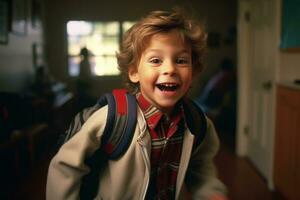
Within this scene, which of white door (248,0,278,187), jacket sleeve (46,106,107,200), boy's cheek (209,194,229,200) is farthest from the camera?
white door (248,0,278,187)

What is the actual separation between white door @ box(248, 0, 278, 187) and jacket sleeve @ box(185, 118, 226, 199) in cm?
153

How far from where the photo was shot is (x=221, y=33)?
4387mm

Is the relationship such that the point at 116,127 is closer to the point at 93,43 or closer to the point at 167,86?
the point at 167,86

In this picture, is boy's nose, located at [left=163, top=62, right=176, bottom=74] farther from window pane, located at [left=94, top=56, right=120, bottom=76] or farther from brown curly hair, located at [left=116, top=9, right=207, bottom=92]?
window pane, located at [left=94, top=56, right=120, bottom=76]

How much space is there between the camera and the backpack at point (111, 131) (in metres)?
0.58

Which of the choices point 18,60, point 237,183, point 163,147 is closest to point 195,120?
Result: point 163,147

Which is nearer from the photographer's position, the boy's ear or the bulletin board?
the boy's ear

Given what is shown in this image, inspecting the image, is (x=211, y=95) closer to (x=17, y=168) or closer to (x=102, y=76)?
(x=17, y=168)

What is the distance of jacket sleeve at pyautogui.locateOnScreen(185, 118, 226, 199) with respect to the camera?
0.69 metres

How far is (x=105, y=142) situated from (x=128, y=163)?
0.18 feet

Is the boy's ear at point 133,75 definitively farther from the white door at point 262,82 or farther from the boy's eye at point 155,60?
the white door at point 262,82

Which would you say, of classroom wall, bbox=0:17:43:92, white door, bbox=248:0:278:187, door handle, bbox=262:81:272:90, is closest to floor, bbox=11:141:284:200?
white door, bbox=248:0:278:187

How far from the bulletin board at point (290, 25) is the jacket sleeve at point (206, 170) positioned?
4.08 ft

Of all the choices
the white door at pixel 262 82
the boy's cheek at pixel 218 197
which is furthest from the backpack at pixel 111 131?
the white door at pixel 262 82
